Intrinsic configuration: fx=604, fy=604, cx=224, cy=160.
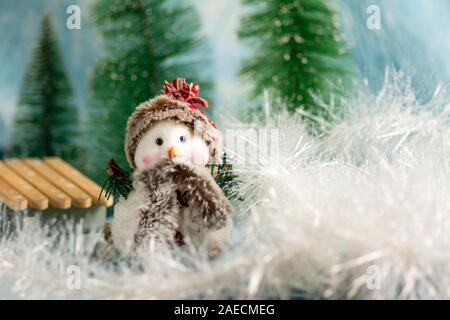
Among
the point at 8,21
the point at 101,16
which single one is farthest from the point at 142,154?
the point at 8,21

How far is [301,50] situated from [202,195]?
62cm

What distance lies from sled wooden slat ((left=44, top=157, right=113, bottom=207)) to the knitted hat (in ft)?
0.64

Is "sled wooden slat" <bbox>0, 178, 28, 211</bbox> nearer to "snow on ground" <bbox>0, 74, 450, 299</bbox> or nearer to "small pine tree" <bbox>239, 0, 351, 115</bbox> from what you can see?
"snow on ground" <bbox>0, 74, 450, 299</bbox>

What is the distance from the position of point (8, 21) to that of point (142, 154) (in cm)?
96

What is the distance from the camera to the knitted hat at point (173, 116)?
0.85 meters

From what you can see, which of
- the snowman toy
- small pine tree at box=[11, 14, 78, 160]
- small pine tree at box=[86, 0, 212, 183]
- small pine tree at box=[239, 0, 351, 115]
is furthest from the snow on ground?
small pine tree at box=[11, 14, 78, 160]

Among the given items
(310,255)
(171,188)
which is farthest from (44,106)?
(310,255)

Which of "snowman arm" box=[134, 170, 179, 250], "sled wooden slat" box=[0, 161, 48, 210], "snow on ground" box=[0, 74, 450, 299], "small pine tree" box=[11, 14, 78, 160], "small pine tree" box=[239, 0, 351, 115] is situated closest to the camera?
"snow on ground" box=[0, 74, 450, 299]

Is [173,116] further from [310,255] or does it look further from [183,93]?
[310,255]

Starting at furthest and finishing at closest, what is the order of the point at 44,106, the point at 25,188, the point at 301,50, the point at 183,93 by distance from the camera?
1. the point at 44,106
2. the point at 301,50
3. the point at 25,188
4. the point at 183,93

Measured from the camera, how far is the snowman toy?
0.77m

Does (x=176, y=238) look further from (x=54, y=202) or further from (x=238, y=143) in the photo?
(x=54, y=202)

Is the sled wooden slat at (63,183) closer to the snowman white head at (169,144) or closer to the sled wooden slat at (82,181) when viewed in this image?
the sled wooden slat at (82,181)

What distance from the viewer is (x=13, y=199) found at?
3.23ft
